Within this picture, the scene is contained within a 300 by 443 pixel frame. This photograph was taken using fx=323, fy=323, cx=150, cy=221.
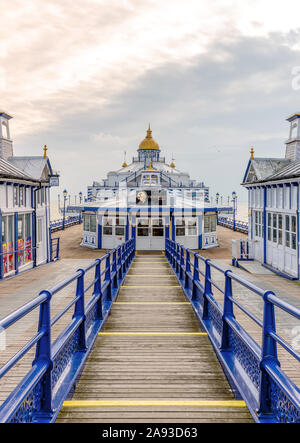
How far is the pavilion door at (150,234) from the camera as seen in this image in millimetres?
23469

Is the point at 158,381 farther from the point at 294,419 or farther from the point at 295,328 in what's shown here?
the point at 295,328

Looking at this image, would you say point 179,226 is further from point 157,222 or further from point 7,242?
point 7,242

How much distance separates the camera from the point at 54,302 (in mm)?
8633

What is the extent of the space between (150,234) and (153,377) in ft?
63.6

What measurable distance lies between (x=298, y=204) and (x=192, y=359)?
10285 mm

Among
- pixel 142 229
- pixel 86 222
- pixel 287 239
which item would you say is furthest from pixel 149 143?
pixel 287 239

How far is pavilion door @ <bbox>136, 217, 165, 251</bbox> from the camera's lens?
2347cm

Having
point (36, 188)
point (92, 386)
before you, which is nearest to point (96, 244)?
point (36, 188)

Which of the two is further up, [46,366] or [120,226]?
[120,226]

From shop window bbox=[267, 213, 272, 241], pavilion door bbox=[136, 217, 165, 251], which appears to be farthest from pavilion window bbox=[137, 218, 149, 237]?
shop window bbox=[267, 213, 272, 241]

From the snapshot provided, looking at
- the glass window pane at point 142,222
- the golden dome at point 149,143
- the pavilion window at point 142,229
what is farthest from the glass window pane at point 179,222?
the golden dome at point 149,143

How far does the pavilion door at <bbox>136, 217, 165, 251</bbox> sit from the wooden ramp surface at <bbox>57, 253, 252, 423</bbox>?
16243 millimetres

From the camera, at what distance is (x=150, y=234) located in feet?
77.5

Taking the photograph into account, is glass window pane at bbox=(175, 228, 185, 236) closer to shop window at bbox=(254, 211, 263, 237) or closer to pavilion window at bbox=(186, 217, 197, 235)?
pavilion window at bbox=(186, 217, 197, 235)
